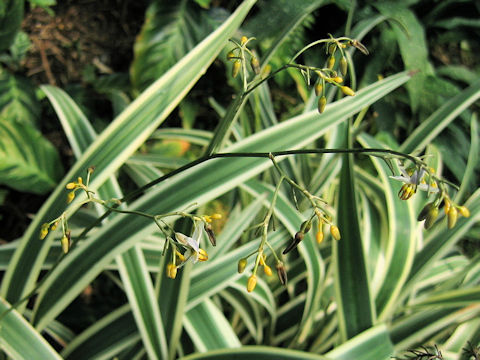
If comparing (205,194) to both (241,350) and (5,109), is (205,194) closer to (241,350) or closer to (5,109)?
(241,350)

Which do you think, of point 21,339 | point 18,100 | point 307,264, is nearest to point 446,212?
point 307,264

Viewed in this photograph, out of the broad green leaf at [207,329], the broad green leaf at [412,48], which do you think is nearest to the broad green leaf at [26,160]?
A: the broad green leaf at [207,329]

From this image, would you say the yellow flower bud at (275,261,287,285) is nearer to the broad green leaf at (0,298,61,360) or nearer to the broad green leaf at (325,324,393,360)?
the broad green leaf at (325,324,393,360)

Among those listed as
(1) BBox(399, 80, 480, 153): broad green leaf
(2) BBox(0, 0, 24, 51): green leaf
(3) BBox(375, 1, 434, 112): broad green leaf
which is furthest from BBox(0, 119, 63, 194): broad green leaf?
(3) BBox(375, 1, 434, 112): broad green leaf

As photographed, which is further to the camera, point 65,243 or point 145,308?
point 145,308

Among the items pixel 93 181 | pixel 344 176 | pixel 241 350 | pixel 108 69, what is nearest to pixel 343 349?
pixel 241 350

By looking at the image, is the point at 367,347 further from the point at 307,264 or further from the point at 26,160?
the point at 26,160

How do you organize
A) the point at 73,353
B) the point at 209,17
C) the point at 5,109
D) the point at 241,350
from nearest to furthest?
the point at 241,350 → the point at 73,353 → the point at 5,109 → the point at 209,17
